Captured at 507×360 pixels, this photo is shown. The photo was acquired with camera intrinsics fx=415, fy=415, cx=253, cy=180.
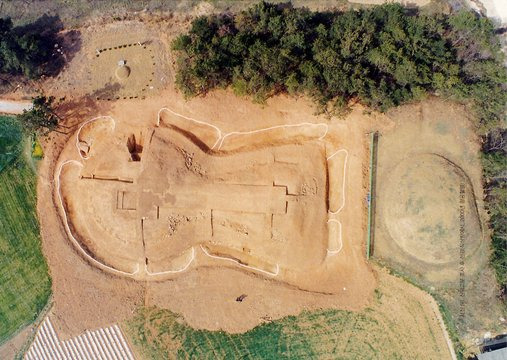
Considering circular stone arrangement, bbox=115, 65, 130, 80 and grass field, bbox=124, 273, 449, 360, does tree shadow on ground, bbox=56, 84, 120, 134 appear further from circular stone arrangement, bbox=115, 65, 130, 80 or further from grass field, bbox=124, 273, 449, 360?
grass field, bbox=124, 273, 449, 360

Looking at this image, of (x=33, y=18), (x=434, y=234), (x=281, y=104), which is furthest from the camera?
(x=33, y=18)

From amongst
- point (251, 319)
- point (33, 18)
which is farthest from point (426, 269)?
point (33, 18)

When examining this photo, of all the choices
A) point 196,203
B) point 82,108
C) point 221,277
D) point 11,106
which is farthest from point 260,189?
point 11,106

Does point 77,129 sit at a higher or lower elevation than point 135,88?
lower

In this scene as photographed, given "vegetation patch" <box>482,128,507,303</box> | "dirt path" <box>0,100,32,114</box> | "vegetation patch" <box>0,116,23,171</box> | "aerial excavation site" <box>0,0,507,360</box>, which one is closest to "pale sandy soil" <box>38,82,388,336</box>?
"aerial excavation site" <box>0,0,507,360</box>

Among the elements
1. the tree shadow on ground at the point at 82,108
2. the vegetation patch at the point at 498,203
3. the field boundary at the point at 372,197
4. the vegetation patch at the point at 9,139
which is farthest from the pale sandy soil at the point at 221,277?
the vegetation patch at the point at 498,203

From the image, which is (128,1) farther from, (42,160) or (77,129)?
(42,160)

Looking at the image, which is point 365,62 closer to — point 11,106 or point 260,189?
point 260,189
